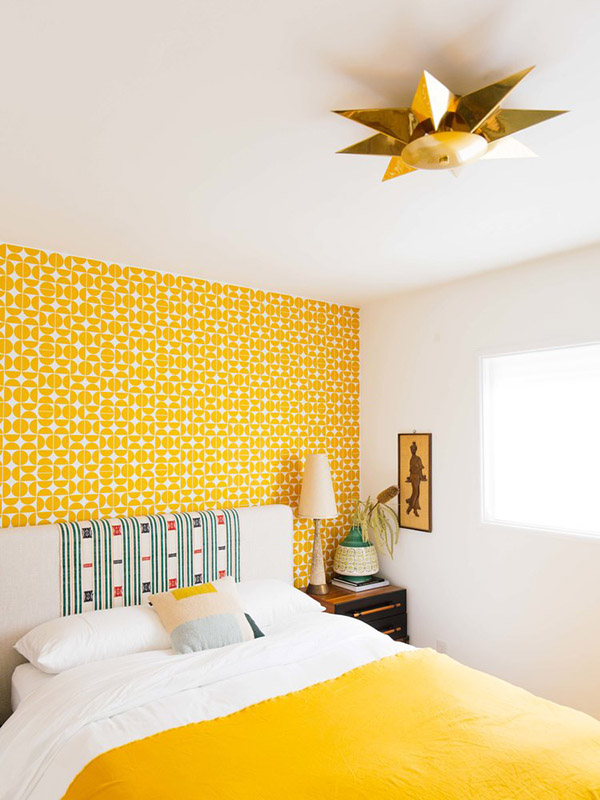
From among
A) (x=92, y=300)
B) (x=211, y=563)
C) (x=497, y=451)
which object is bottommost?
(x=211, y=563)

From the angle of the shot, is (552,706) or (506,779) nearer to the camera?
(506,779)

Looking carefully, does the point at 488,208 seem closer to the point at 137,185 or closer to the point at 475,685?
the point at 137,185

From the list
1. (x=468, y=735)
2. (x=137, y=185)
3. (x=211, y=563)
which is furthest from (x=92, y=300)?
(x=468, y=735)

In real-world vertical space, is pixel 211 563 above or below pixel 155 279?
below

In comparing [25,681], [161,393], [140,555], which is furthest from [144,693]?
[161,393]

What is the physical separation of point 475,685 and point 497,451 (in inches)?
62.6

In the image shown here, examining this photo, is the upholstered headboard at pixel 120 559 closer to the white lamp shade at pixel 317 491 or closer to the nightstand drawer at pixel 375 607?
the white lamp shade at pixel 317 491

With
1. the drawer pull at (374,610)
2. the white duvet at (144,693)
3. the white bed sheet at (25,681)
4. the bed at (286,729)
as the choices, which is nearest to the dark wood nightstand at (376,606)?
the drawer pull at (374,610)

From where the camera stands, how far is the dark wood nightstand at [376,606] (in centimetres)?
384

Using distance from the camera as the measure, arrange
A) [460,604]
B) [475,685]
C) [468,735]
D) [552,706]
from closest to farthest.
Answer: [468,735] < [552,706] < [475,685] < [460,604]

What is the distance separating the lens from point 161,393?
3643 mm

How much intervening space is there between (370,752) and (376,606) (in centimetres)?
207

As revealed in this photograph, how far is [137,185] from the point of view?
2379 mm

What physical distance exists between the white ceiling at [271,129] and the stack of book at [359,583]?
217cm
